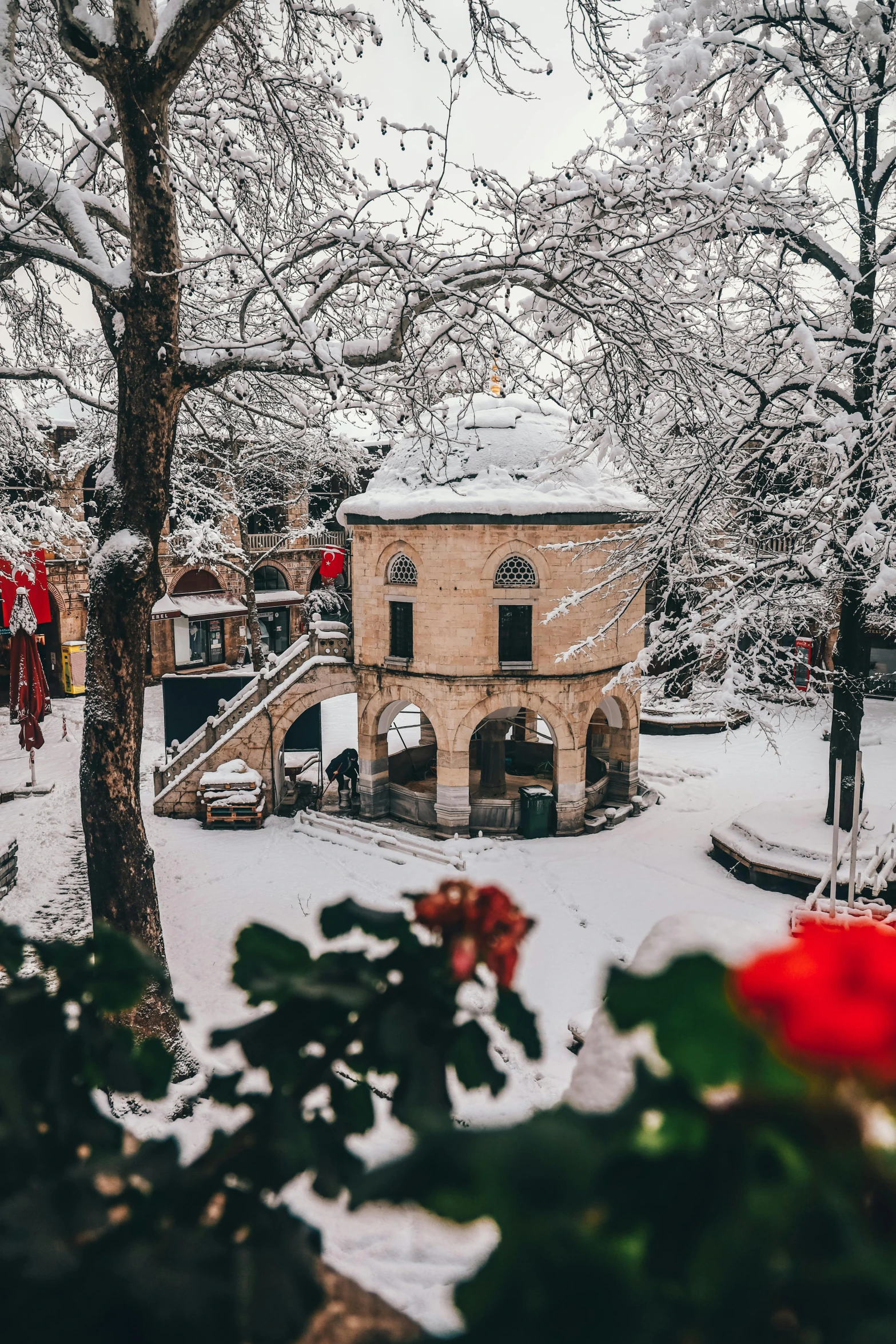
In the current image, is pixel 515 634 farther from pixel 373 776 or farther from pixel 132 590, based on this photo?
pixel 132 590

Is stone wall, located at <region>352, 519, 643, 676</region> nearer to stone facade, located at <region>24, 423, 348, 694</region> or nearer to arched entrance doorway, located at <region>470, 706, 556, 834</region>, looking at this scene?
arched entrance doorway, located at <region>470, 706, 556, 834</region>

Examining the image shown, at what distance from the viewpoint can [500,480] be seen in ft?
60.9

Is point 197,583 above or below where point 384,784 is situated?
above

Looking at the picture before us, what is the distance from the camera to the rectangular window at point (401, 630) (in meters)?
19.7

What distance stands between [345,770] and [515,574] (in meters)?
6.55

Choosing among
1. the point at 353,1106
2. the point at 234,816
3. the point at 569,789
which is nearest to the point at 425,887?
the point at 569,789

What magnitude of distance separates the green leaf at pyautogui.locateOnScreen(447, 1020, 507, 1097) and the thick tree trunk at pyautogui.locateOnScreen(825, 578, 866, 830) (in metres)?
12.8

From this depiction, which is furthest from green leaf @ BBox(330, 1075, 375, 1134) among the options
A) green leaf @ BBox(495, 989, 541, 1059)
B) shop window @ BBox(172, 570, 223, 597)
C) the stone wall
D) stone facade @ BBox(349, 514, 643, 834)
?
shop window @ BBox(172, 570, 223, 597)

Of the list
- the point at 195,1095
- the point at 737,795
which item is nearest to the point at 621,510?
the point at 737,795

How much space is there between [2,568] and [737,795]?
1887 cm

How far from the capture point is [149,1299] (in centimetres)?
137

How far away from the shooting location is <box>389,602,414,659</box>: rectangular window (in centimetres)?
1973

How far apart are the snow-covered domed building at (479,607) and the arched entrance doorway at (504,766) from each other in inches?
3.1

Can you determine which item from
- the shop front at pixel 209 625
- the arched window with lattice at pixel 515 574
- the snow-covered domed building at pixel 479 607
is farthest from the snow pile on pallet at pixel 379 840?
the shop front at pixel 209 625
